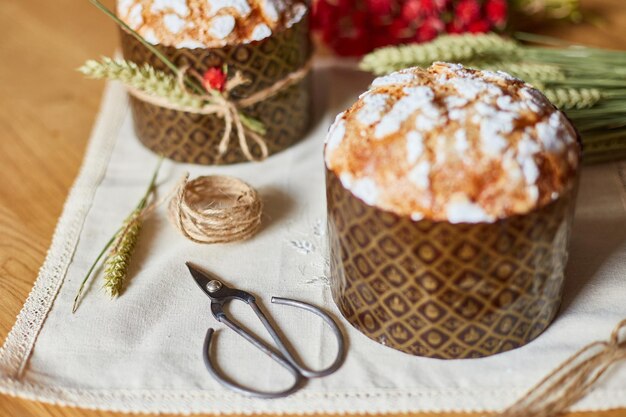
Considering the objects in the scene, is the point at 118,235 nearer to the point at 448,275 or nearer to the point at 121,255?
the point at 121,255

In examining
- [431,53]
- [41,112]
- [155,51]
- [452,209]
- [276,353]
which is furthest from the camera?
[41,112]

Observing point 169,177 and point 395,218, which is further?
point 169,177

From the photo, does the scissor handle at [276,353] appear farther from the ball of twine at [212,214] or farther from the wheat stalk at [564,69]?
the wheat stalk at [564,69]

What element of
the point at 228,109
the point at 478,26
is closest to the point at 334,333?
the point at 228,109

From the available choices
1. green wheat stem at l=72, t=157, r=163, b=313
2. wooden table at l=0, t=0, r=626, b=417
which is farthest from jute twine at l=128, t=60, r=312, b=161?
wooden table at l=0, t=0, r=626, b=417

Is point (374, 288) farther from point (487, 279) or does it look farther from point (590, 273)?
point (590, 273)

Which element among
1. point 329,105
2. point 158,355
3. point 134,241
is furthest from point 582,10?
point 158,355
